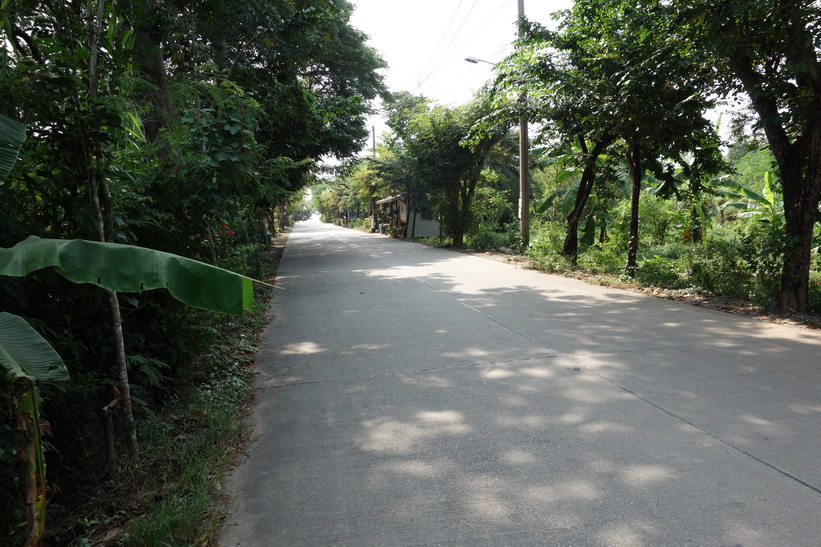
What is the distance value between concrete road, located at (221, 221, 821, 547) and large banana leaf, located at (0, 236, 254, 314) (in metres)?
1.37

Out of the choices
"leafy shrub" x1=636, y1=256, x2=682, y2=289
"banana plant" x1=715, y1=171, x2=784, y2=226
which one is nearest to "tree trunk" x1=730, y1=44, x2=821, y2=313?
"leafy shrub" x1=636, y1=256, x2=682, y2=289

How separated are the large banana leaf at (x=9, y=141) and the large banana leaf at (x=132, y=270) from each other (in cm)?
43

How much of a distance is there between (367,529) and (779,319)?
7.12 m

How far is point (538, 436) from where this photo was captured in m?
3.64

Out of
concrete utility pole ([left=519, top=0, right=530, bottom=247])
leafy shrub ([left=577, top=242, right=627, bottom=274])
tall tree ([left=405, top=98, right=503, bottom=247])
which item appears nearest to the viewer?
leafy shrub ([left=577, top=242, right=627, bottom=274])

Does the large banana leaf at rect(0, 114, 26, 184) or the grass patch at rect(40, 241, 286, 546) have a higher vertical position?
the large banana leaf at rect(0, 114, 26, 184)

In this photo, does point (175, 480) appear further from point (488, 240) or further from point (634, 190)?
point (488, 240)

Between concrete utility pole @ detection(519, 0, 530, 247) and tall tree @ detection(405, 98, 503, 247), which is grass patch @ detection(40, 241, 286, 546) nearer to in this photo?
concrete utility pole @ detection(519, 0, 530, 247)

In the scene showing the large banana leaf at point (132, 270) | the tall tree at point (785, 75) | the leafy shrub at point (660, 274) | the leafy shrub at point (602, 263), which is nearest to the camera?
the large banana leaf at point (132, 270)

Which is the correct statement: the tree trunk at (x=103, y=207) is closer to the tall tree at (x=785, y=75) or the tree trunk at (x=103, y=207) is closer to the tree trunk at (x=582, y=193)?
the tall tree at (x=785, y=75)

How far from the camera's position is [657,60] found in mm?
8352

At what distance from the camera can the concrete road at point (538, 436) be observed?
8.73 feet

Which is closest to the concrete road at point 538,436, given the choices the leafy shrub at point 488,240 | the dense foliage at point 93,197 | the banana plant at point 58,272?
the dense foliage at point 93,197

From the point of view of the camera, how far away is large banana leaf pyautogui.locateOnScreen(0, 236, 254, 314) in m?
2.10
